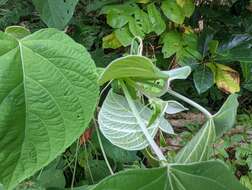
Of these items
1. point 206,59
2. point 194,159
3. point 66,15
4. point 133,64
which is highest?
point 133,64

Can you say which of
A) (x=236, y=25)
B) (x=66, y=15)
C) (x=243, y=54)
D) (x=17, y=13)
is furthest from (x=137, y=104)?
(x=236, y=25)

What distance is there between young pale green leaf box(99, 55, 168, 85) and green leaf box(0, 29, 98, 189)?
0.08 ft

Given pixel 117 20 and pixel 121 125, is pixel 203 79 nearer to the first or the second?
pixel 117 20

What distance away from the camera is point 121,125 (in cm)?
63

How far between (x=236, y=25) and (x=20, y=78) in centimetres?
150

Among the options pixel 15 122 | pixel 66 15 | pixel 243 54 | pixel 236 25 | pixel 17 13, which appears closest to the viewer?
pixel 15 122

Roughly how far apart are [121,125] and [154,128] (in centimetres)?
4

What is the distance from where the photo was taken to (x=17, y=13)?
175cm

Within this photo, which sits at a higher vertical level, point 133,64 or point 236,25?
point 133,64

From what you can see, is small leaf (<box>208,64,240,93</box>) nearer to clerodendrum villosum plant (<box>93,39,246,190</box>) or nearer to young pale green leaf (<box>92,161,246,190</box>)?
clerodendrum villosum plant (<box>93,39,246,190</box>)

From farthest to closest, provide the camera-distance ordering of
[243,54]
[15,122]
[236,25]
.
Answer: [236,25], [243,54], [15,122]

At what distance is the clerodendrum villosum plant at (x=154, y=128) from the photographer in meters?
0.46

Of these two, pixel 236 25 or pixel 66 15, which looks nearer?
pixel 66 15

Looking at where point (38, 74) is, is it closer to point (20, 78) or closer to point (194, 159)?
point (20, 78)
